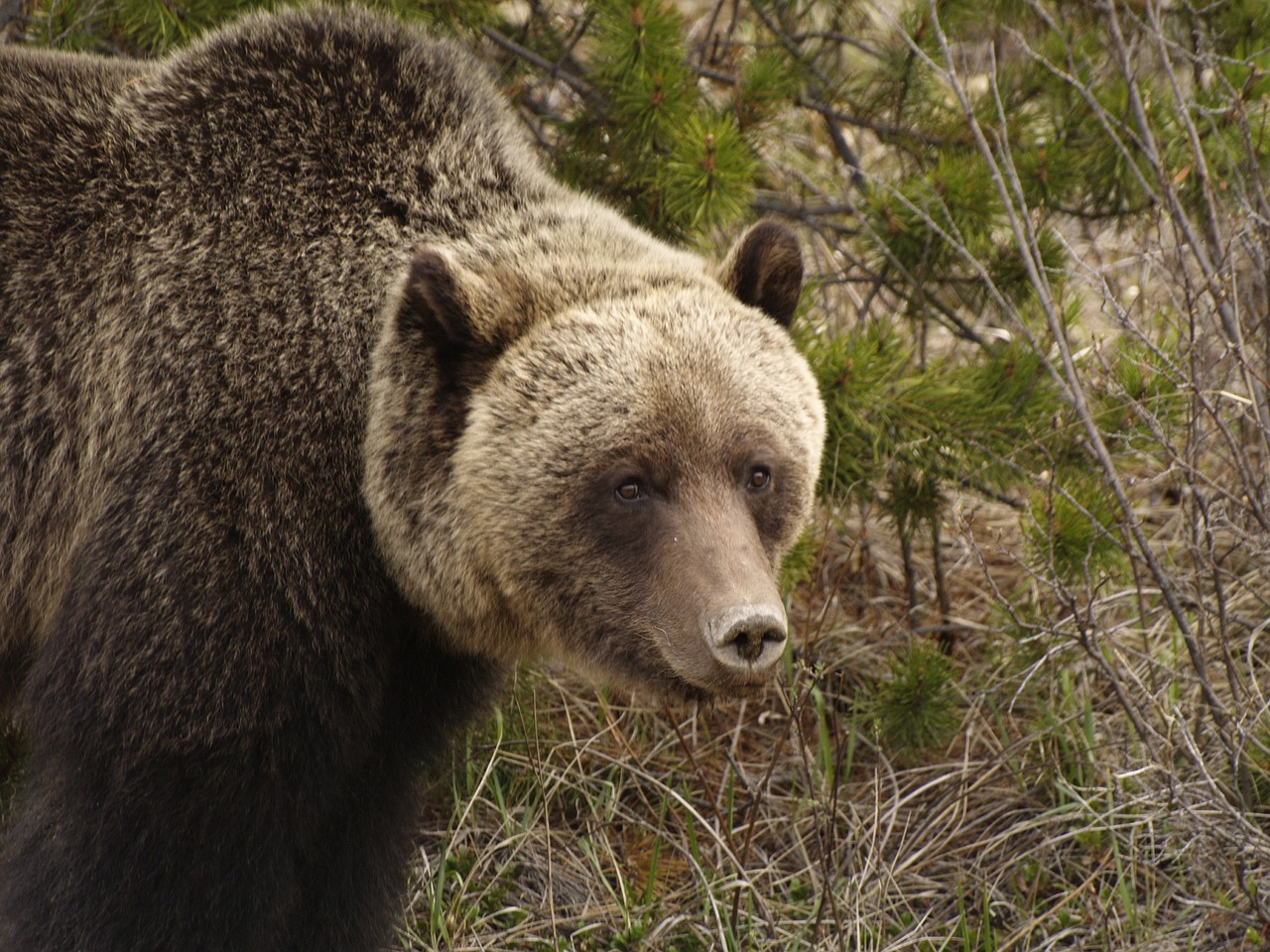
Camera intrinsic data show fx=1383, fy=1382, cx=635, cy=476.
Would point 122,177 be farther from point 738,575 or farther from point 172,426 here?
point 738,575

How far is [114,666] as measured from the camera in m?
3.54

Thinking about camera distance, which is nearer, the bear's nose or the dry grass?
the bear's nose

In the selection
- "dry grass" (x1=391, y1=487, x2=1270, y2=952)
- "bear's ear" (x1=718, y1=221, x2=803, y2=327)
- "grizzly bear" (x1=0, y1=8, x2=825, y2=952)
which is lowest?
"dry grass" (x1=391, y1=487, x2=1270, y2=952)

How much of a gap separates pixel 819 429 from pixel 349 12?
1966 millimetres

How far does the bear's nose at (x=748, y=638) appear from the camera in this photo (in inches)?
128

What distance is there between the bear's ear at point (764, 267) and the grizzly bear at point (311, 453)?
1cm

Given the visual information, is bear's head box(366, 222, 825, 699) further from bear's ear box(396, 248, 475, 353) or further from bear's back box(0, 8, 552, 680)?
bear's back box(0, 8, 552, 680)

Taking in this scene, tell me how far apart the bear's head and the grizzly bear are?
0.01m

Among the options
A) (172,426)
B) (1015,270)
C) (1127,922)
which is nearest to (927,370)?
(1015,270)

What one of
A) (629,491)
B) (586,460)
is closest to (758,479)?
(629,491)

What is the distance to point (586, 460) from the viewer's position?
3.55 meters

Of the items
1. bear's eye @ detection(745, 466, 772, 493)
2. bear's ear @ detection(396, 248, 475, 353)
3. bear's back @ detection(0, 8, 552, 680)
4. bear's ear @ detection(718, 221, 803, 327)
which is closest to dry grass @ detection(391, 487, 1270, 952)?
bear's eye @ detection(745, 466, 772, 493)

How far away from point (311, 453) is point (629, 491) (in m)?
0.91

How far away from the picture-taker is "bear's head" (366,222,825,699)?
3.53m
